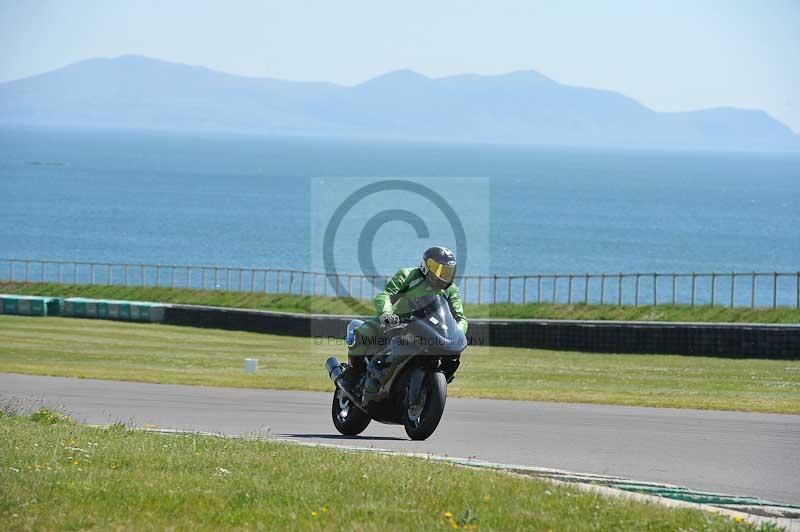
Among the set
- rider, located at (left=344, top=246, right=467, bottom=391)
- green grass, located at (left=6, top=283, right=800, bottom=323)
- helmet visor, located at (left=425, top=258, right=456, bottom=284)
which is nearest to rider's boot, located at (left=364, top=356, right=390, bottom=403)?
rider, located at (left=344, top=246, right=467, bottom=391)

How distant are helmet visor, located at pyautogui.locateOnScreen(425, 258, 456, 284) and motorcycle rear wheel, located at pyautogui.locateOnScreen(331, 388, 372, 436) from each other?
227 cm

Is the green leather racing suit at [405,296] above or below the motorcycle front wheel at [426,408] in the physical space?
above

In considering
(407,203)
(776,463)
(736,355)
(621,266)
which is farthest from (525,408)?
(407,203)

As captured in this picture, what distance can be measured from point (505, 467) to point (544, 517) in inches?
109

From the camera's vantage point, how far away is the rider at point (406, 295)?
43.0 ft

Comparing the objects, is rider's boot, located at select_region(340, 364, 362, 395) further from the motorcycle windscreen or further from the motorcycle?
the motorcycle windscreen

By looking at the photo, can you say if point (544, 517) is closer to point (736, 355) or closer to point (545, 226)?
point (736, 355)

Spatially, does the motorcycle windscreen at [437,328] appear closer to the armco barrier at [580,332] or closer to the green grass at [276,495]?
the green grass at [276,495]

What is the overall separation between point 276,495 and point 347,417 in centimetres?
538

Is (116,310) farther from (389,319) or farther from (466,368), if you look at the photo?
(389,319)

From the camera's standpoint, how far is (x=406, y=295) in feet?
44.1

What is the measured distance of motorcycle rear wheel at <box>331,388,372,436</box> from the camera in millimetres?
14695

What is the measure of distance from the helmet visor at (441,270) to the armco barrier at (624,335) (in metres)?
19.3

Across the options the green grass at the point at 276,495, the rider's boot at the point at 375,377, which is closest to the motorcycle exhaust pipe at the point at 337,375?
the rider's boot at the point at 375,377
